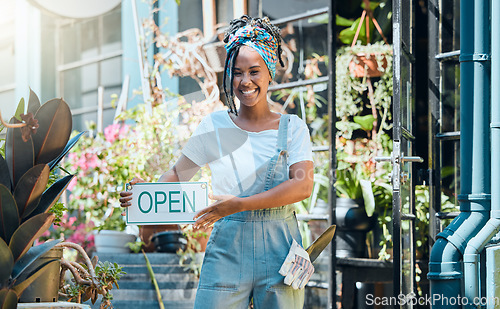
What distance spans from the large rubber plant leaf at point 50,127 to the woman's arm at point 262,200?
1.50 ft

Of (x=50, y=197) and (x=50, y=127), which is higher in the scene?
(x=50, y=127)

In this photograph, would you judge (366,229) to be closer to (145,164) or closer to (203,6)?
(145,164)

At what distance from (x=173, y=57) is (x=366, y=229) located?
92.0 inches

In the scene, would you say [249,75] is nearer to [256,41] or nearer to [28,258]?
[256,41]

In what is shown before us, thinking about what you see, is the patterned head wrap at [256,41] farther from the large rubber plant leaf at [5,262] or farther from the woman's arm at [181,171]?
the large rubber plant leaf at [5,262]

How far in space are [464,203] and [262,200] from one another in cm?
183

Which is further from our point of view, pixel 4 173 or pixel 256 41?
pixel 256 41

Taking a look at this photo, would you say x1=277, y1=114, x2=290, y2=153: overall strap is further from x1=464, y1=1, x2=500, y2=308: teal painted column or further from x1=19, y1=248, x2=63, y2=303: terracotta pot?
x1=464, y1=1, x2=500, y2=308: teal painted column

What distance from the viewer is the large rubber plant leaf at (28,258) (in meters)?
1.60

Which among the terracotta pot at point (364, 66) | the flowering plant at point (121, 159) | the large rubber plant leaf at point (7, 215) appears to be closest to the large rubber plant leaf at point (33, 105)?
the large rubber plant leaf at point (7, 215)

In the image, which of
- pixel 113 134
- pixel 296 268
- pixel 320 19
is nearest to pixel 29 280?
pixel 296 268

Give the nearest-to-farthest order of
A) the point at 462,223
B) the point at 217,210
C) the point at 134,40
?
the point at 217,210 → the point at 462,223 → the point at 134,40

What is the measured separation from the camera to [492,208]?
3244mm

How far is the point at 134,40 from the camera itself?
21.1 feet
